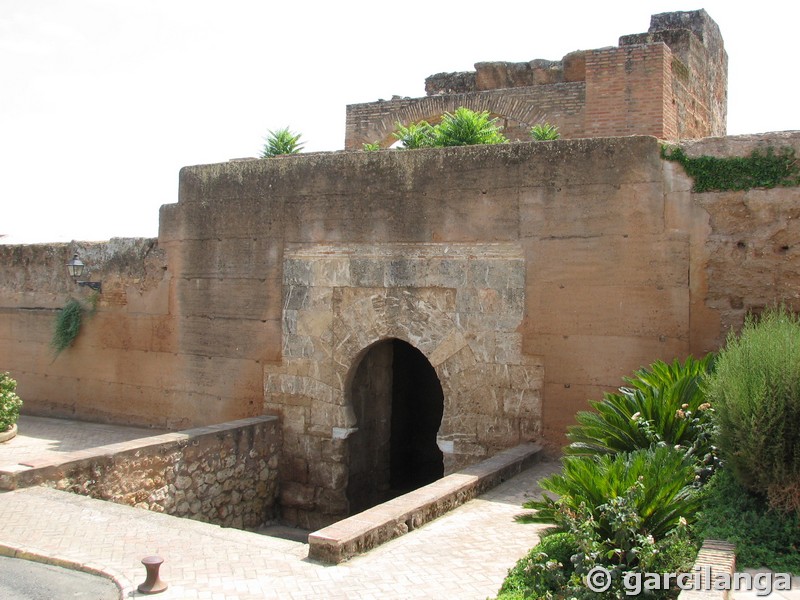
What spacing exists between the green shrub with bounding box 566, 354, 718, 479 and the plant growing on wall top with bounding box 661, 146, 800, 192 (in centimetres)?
210

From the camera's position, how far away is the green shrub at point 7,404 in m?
11.2

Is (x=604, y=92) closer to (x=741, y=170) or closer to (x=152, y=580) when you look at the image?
(x=741, y=170)

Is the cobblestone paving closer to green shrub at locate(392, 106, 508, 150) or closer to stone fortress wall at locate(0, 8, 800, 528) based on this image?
stone fortress wall at locate(0, 8, 800, 528)

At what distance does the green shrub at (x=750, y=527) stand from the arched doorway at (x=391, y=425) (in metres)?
5.61

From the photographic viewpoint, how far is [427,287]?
31.7 ft

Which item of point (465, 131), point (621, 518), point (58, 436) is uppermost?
point (465, 131)

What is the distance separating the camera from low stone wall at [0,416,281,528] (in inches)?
307

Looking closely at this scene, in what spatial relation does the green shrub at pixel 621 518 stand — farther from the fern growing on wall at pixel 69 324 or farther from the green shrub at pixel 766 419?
the fern growing on wall at pixel 69 324

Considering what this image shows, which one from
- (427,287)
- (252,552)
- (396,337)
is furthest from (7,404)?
(252,552)

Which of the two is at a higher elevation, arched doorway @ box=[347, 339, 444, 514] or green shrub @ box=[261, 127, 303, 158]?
green shrub @ box=[261, 127, 303, 158]

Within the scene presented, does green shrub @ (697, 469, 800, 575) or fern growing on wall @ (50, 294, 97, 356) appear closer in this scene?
green shrub @ (697, 469, 800, 575)

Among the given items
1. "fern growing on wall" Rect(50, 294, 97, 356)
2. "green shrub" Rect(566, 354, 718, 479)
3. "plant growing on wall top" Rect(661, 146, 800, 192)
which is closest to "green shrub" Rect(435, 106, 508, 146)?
"plant growing on wall top" Rect(661, 146, 800, 192)

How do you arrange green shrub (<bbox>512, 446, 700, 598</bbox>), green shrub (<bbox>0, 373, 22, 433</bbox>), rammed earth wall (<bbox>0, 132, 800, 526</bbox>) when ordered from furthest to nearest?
green shrub (<bbox>0, 373, 22, 433</bbox>)
rammed earth wall (<bbox>0, 132, 800, 526</bbox>)
green shrub (<bbox>512, 446, 700, 598</bbox>)

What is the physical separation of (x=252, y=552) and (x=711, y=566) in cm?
332
